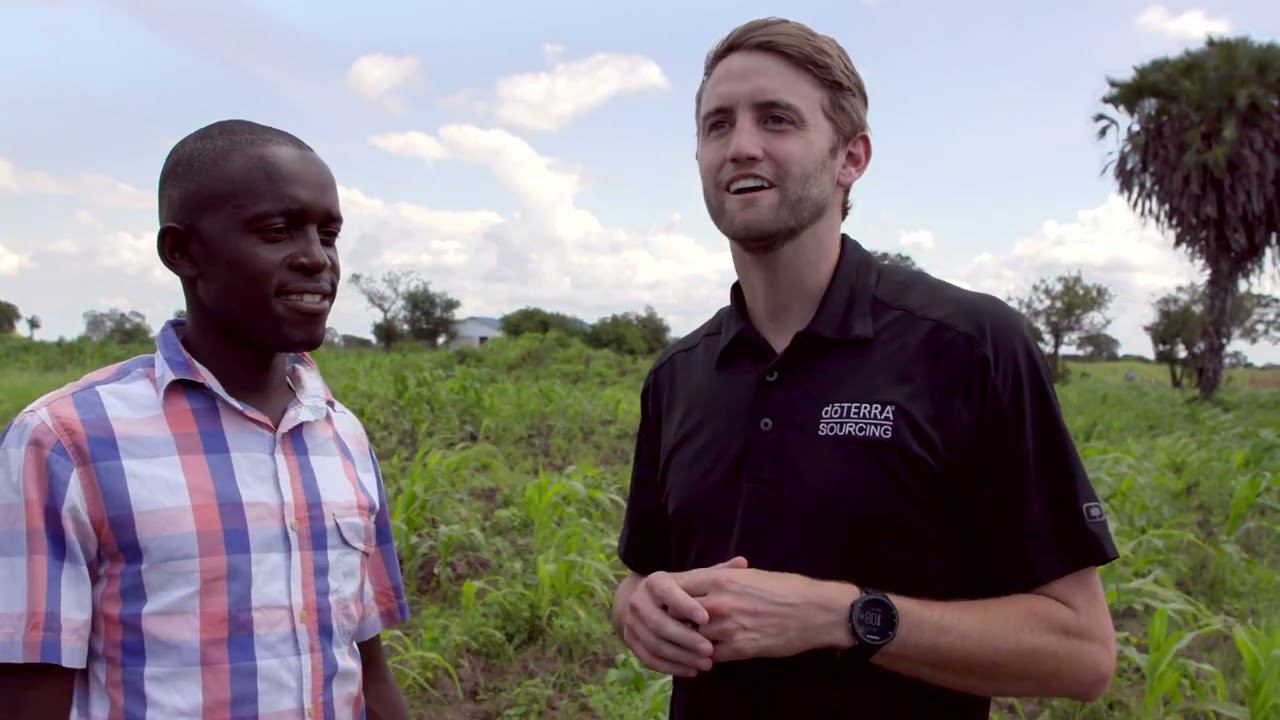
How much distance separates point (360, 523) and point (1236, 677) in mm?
3763

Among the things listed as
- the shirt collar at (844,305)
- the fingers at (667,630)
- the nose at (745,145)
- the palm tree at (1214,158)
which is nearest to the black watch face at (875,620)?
the fingers at (667,630)

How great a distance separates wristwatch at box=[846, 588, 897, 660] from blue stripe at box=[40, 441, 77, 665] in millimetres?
1135

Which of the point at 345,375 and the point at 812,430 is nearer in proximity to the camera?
the point at 812,430

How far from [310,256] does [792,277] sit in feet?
2.74

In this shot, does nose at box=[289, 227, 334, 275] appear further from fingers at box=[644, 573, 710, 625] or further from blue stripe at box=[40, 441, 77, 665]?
fingers at box=[644, 573, 710, 625]

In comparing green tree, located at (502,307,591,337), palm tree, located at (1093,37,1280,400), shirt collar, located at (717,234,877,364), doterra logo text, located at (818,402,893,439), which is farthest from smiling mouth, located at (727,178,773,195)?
green tree, located at (502,307,591,337)

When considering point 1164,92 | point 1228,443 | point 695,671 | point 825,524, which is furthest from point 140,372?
point 1164,92

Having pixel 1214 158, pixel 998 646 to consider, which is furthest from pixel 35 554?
pixel 1214 158

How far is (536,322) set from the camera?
2972 centimetres

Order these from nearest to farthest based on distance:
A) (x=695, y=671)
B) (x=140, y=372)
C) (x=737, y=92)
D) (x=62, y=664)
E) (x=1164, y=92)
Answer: (x=62, y=664) < (x=695, y=671) < (x=140, y=372) < (x=737, y=92) < (x=1164, y=92)

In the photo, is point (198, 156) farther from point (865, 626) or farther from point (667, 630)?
point (865, 626)

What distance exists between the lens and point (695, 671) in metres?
1.53

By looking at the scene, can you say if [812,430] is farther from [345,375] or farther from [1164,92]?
[1164,92]

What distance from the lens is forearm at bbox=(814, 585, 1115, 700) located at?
1.50 m
